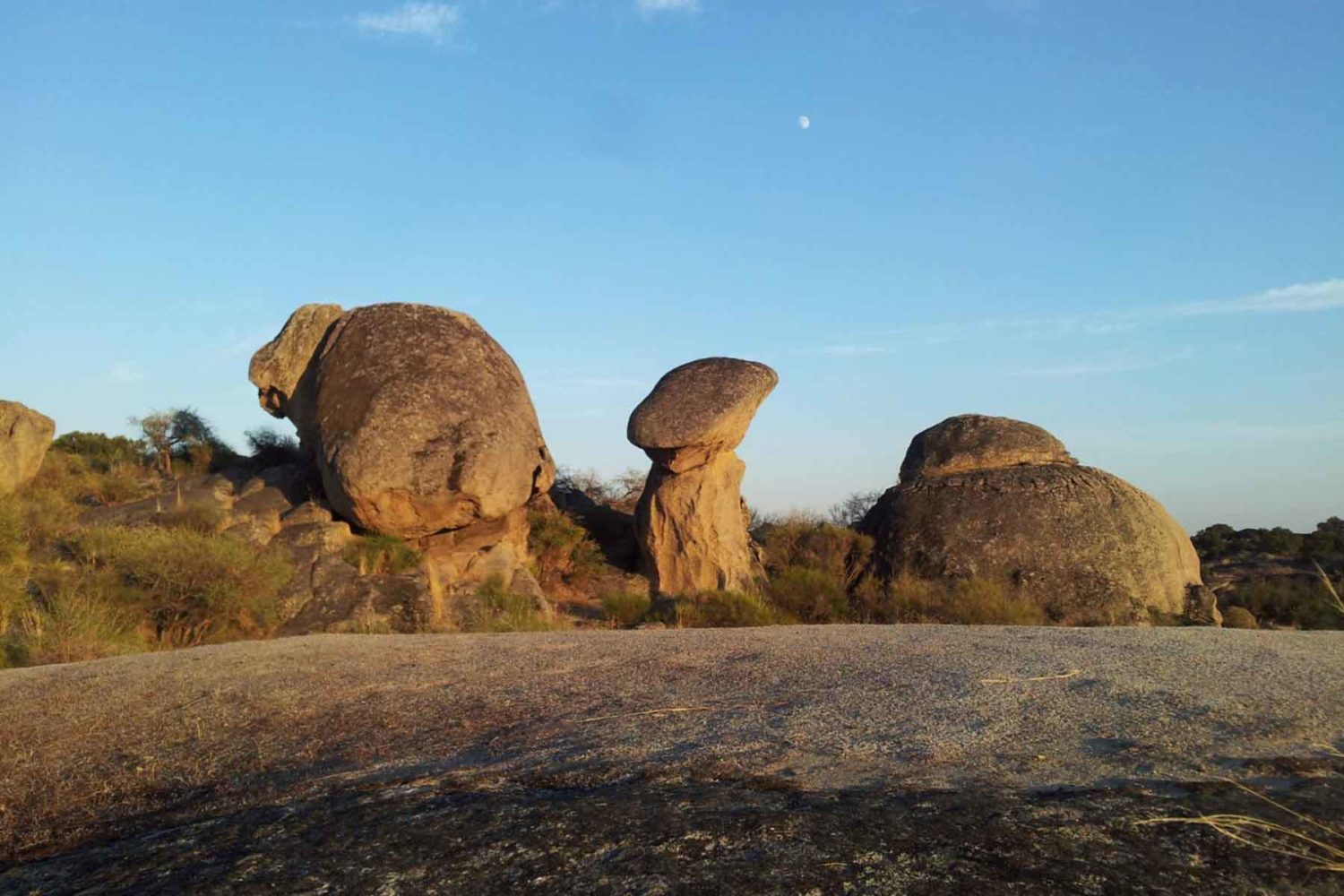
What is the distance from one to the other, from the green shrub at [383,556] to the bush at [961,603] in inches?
240

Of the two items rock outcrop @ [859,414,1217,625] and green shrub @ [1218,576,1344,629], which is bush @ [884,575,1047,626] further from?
green shrub @ [1218,576,1344,629]

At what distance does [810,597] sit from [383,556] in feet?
18.2

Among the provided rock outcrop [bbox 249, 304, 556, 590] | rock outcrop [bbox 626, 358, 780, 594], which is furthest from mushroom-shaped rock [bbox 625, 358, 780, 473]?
rock outcrop [bbox 249, 304, 556, 590]

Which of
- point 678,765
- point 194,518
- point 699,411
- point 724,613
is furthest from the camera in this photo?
point 699,411

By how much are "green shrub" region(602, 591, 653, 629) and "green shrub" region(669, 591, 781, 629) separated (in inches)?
17.4

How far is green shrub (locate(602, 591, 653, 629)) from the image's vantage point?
44.0 feet

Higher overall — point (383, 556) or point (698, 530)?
point (698, 530)

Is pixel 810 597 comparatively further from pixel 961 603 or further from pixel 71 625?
pixel 71 625

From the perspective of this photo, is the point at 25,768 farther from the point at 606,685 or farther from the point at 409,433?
the point at 409,433

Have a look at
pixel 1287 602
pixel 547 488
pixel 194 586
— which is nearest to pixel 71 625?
pixel 194 586

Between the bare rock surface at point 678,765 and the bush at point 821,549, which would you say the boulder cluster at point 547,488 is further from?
the bare rock surface at point 678,765

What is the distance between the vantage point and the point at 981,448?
15594 mm

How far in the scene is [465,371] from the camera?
1496cm

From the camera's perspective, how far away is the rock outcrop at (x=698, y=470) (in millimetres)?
14695
